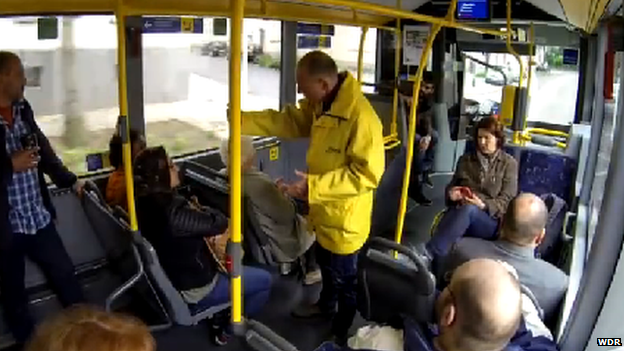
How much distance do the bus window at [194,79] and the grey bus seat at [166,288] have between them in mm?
1700

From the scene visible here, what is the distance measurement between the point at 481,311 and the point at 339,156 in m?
1.67

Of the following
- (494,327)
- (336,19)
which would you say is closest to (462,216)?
(336,19)

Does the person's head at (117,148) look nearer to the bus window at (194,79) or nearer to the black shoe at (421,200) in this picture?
the bus window at (194,79)

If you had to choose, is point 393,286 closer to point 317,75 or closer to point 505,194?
point 317,75

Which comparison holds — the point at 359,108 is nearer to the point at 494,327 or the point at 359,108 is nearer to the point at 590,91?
the point at 494,327

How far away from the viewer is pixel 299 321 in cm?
394

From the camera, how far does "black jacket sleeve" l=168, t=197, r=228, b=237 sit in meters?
3.05

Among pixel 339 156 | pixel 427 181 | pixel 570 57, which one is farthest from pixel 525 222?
pixel 427 181

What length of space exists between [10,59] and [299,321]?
216 centimetres

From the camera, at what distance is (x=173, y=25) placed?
4.58m

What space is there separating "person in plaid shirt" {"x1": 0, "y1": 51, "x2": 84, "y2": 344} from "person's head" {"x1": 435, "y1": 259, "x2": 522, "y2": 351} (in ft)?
7.04

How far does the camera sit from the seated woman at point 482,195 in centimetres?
418

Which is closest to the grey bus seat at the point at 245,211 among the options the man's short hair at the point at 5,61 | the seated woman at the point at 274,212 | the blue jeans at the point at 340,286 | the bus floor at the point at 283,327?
the seated woman at the point at 274,212

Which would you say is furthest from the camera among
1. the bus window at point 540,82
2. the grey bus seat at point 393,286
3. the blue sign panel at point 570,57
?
the bus window at point 540,82
